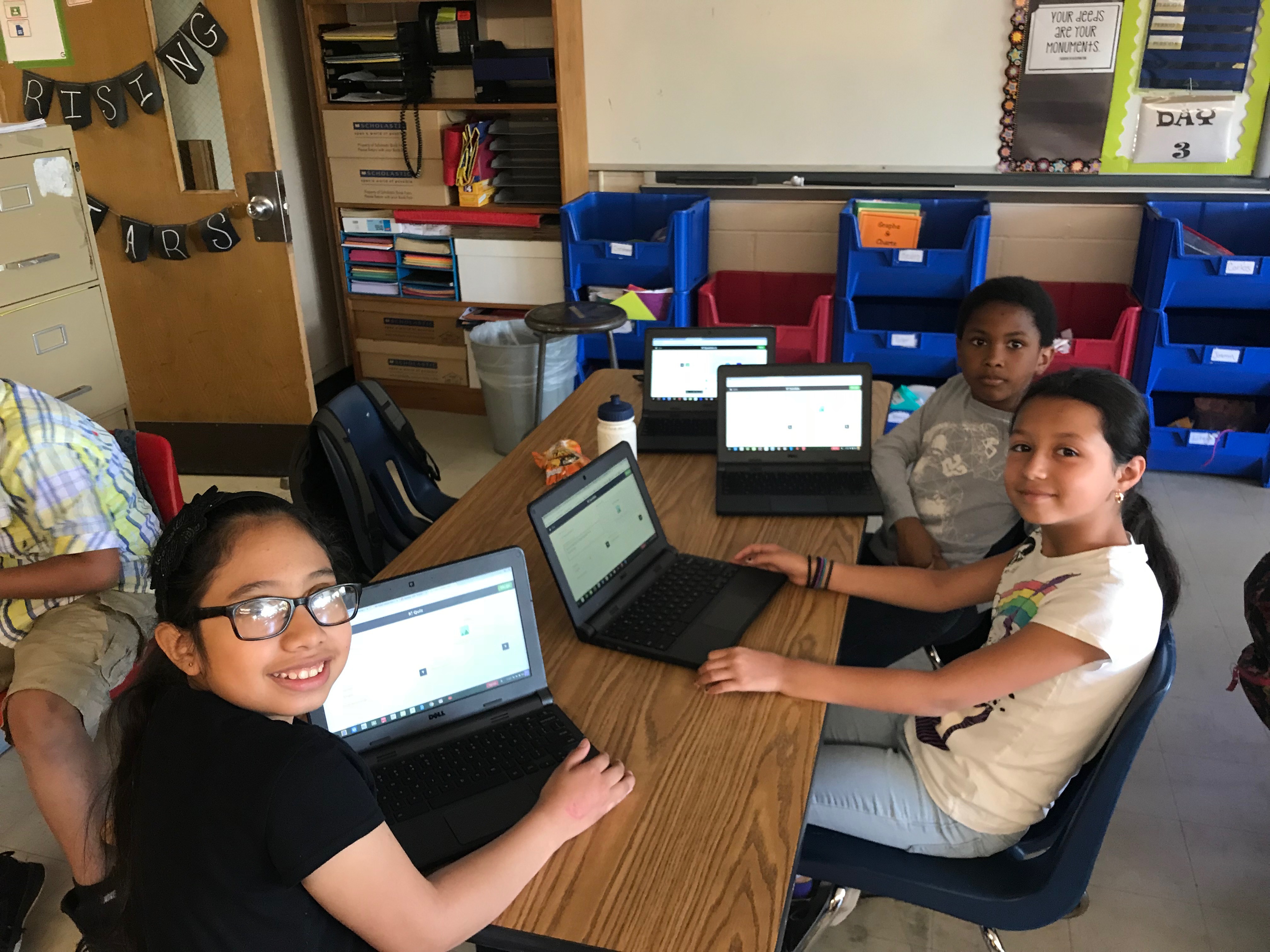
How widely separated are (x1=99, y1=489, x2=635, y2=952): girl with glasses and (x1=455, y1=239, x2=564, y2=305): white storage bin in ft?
10.4

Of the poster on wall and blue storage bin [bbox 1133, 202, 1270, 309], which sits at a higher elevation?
the poster on wall

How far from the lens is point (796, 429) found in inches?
78.8

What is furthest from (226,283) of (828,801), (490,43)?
(828,801)

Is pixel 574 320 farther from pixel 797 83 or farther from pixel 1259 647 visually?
pixel 1259 647

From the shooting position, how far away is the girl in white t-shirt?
3.98 feet

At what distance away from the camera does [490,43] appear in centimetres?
383

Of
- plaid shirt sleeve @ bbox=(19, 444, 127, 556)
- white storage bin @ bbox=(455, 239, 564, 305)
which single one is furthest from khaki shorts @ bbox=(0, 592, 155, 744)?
white storage bin @ bbox=(455, 239, 564, 305)

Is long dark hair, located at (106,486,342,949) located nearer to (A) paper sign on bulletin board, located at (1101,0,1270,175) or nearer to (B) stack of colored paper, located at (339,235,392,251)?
(B) stack of colored paper, located at (339,235,392,251)

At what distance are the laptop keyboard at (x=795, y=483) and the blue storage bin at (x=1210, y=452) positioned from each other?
215cm

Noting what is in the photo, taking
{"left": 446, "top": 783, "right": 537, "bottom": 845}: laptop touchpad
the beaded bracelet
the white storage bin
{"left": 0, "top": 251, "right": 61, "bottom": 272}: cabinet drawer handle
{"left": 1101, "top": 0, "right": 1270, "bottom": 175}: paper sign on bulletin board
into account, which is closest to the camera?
{"left": 446, "top": 783, "right": 537, "bottom": 845}: laptop touchpad

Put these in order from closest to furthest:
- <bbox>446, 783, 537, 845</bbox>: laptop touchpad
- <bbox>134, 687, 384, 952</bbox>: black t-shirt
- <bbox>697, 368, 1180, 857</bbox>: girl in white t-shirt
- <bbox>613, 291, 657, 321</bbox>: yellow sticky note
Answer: <bbox>134, 687, 384, 952</bbox>: black t-shirt, <bbox>446, 783, 537, 845</bbox>: laptop touchpad, <bbox>697, 368, 1180, 857</bbox>: girl in white t-shirt, <bbox>613, 291, 657, 321</bbox>: yellow sticky note

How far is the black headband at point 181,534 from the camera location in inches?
37.6

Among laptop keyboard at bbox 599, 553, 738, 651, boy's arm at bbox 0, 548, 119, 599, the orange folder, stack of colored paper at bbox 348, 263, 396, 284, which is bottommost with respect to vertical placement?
boy's arm at bbox 0, 548, 119, 599

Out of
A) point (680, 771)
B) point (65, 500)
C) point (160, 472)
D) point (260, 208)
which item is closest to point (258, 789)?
point (680, 771)
